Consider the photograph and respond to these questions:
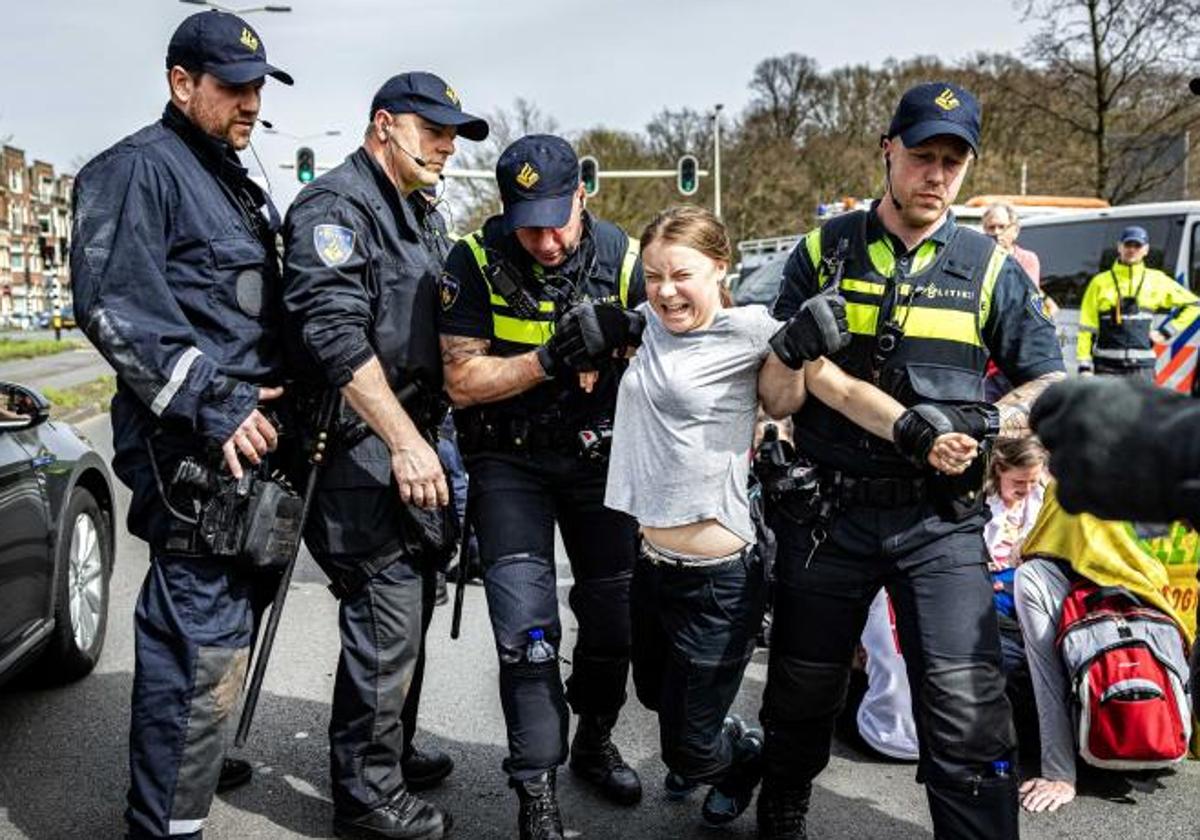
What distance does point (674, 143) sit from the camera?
48125 millimetres

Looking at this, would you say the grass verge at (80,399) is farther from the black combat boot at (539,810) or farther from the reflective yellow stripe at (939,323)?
the reflective yellow stripe at (939,323)

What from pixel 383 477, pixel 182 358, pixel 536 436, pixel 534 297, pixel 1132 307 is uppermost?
pixel 534 297

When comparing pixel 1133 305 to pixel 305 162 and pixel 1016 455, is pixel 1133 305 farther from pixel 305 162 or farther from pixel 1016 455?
pixel 305 162

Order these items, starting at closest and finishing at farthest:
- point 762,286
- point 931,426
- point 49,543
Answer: point 931,426 → point 49,543 → point 762,286

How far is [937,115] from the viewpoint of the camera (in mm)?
2926

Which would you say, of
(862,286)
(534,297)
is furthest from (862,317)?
(534,297)

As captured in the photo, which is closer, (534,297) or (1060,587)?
(534,297)

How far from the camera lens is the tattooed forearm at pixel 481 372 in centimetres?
329

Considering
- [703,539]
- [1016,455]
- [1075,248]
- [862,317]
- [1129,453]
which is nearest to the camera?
[1129,453]

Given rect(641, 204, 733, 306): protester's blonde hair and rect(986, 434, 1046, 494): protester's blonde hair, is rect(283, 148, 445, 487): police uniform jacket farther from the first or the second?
rect(986, 434, 1046, 494): protester's blonde hair

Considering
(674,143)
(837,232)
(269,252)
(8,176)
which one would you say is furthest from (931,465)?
(8,176)

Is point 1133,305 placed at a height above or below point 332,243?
below

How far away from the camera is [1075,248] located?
12875mm

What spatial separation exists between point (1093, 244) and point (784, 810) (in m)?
10.9
